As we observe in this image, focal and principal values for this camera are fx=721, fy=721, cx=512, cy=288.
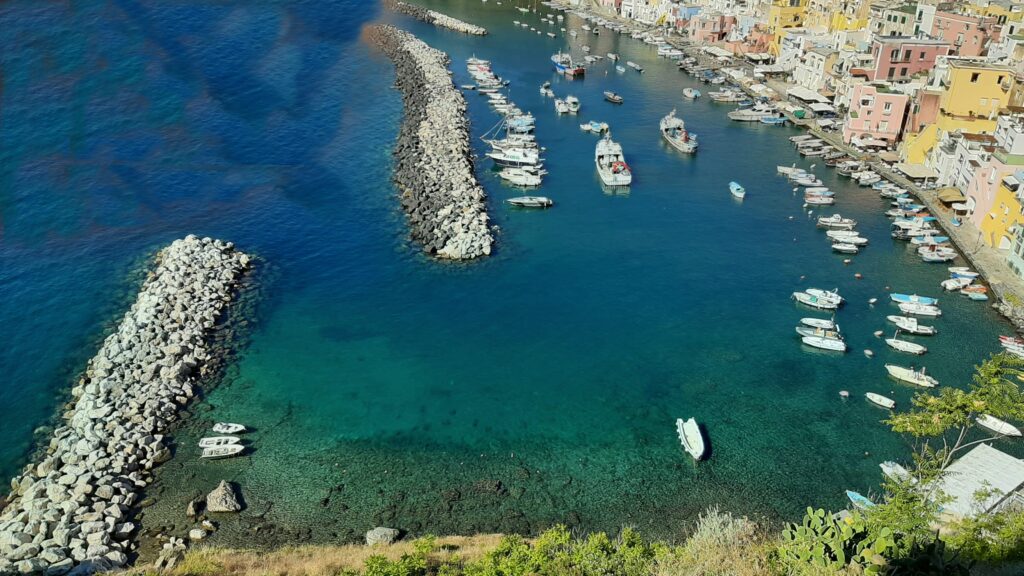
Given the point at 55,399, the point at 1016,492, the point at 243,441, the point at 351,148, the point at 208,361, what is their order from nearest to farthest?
the point at 1016,492 < the point at 243,441 < the point at 55,399 < the point at 208,361 < the point at 351,148

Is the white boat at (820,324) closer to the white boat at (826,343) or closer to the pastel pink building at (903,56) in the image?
the white boat at (826,343)

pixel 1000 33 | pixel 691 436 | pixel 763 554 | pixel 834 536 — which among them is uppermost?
pixel 1000 33

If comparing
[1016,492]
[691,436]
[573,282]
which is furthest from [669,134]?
[1016,492]

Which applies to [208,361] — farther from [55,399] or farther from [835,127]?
[835,127]

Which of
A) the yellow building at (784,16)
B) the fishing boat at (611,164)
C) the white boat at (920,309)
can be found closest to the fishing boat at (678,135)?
the fishing boat at (611,164)

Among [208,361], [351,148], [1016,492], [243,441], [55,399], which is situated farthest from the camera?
[351,148]

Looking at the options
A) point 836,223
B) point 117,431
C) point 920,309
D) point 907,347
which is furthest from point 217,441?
point 836,223

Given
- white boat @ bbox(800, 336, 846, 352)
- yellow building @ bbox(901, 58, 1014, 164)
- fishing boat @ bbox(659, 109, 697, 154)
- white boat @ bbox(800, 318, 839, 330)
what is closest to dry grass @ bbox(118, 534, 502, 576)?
white boat @ bbox(800, 336, 846, 352)
